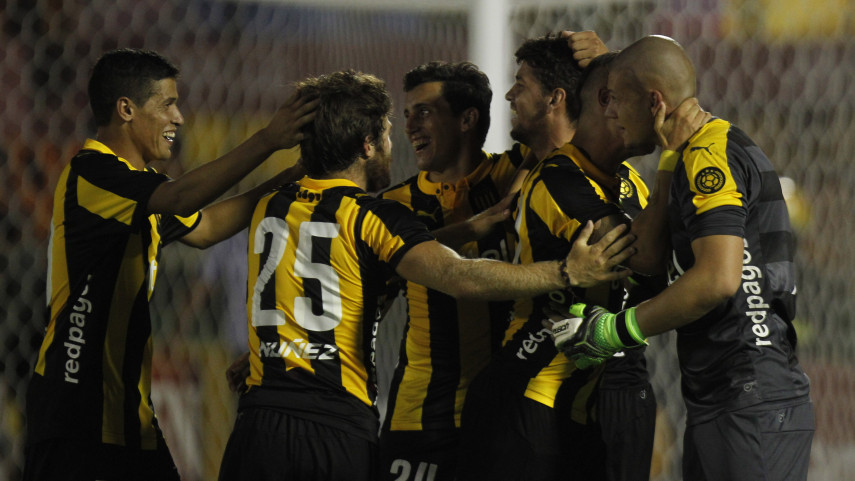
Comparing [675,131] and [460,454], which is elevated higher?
[675,131]

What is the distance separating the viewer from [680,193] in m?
2.69

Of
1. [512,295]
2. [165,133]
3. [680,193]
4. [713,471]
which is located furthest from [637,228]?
[165,133]

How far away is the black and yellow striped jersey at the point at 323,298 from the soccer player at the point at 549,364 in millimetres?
393

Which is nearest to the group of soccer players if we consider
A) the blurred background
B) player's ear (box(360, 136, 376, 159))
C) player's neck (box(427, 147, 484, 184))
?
player's ear (box(360, 136, 376, 159))

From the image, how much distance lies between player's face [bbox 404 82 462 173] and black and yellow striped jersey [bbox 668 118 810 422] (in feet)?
4.64

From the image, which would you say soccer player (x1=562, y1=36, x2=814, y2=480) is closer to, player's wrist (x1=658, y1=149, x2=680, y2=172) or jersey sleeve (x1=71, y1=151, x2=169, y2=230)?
player's wrist (x1=658, y1=149, x2=680, y2=172)

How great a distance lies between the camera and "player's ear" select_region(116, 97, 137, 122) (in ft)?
11.3

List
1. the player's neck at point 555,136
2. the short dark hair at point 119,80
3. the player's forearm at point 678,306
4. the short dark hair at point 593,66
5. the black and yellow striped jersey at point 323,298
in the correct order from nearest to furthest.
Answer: the player's forearm at point 678,306, the black and yellow striped jersey at point 323,298, the short dark hair at point 593,66, the short dark hair at point 119,80, the player's neck at point 555,136

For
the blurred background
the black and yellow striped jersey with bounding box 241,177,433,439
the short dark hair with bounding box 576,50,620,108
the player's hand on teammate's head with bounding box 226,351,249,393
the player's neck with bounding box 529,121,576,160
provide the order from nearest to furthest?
1. the black and yellow striped jersey with bounding box 241,177,433,439
2. the short dark hair with bounding box 576,50,620,108
3. the player's hand on teammate's head with bounding box 226,351,249,393
4. the player's neck with bounding box 529,121,576,160
5. the blurred background

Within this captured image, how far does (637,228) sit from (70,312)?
6.09 ft

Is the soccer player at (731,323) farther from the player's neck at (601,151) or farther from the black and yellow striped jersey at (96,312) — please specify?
the black and yellow striped jersey at (96,312)

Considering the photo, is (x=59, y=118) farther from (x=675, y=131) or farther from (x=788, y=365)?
(x=788, y=365)

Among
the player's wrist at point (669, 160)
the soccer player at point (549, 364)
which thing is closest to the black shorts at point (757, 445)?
the soccer player at point (549, 364)

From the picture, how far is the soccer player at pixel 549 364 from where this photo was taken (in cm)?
295
